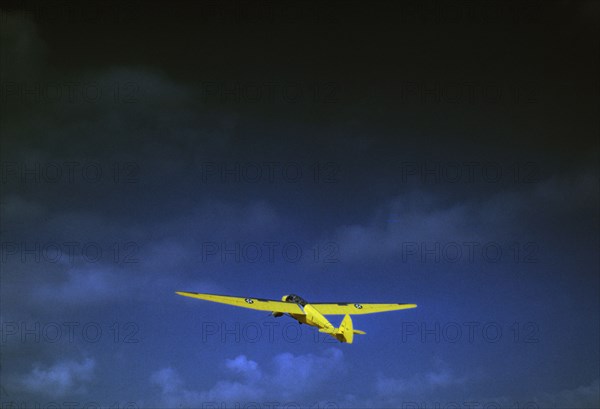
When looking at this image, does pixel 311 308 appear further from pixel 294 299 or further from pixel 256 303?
pixel 256 303

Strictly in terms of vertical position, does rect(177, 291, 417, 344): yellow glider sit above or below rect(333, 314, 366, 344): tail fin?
above

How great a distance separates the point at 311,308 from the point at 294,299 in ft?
9.66

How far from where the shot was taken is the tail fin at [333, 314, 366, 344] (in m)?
60.0

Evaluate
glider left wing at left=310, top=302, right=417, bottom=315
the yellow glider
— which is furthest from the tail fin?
glider left wing at left=310, top=302, right=417, bottom=315

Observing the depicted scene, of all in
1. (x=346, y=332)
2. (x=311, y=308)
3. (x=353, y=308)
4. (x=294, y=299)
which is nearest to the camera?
(x=346, y=332)

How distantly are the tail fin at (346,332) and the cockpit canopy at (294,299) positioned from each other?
6411 mm

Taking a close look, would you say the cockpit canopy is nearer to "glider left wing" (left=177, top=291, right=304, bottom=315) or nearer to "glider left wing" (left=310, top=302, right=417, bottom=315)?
"glider left wing" (left=177, top=291, right=304, bottom=315)

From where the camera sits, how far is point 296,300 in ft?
216

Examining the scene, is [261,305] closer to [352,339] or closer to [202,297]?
[202,297]

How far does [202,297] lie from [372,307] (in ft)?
70.6

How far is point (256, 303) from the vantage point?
64.1 meters

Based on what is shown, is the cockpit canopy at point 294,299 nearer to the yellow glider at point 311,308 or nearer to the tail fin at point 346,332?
the yellow glider at point 311,308

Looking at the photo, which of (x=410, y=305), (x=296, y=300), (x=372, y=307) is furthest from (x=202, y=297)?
(x=410, y=305)

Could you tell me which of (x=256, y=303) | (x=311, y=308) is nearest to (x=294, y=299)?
(x=311, y=308)
